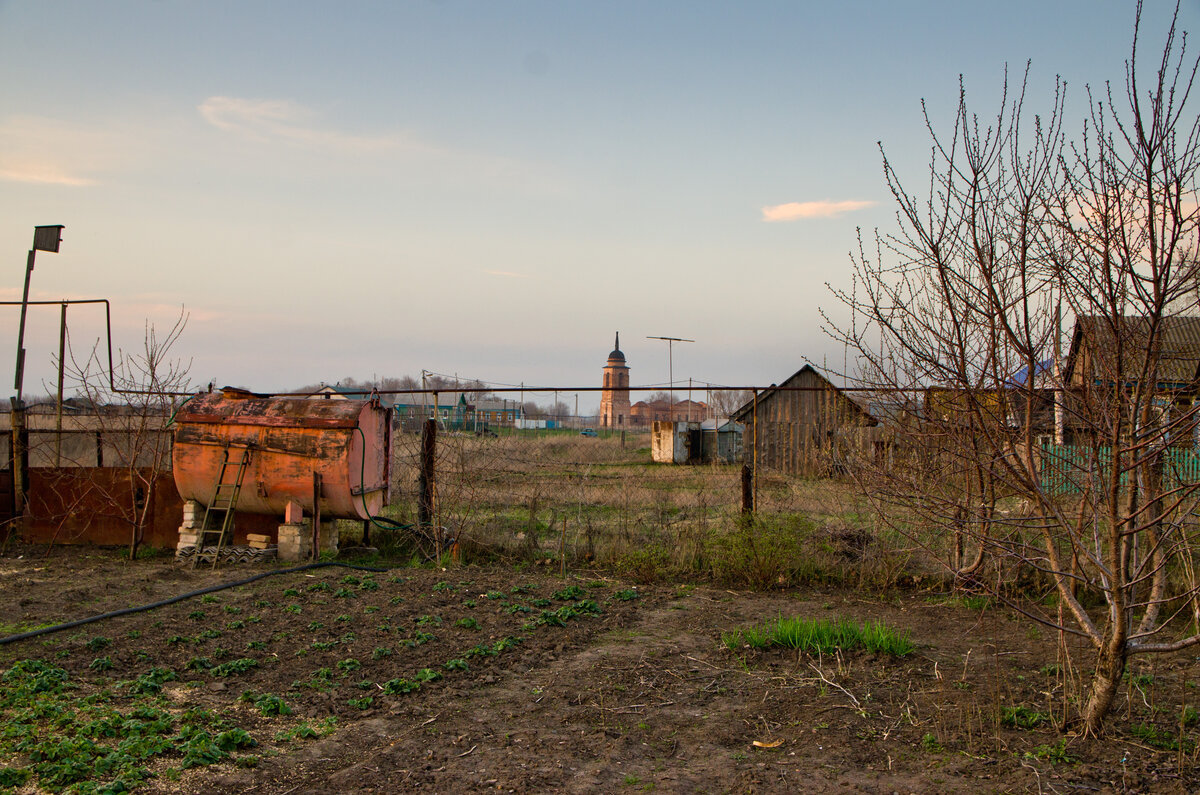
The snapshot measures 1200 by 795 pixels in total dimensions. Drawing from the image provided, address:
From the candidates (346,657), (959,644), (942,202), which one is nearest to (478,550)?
(346,657)

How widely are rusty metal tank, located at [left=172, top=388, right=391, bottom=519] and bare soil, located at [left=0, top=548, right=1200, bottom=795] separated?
5.36ft

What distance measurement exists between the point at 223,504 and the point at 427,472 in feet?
8.08

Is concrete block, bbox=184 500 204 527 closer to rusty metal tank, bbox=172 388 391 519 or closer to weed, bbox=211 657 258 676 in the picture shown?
rusty metal tank, bbox=172 388 391 519

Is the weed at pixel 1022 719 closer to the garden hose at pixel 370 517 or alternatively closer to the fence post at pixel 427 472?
the garden hose at pixel 370 517

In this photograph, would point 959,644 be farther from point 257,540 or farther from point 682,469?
point 682,469

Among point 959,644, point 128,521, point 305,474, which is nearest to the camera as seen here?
point 959,644

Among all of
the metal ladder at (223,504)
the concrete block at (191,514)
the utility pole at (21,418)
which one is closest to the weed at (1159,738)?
the metal ladder at (223,504)

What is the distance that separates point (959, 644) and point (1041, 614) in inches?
55.6

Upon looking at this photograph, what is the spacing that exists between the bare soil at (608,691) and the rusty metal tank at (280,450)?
1.63 metres

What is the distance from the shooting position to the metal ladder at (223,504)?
9711 mm

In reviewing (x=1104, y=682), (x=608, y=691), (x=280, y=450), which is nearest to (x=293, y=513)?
(x=280, y=450)

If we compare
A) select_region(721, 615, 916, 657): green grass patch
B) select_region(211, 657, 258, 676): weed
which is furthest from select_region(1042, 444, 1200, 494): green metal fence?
select_region(211, 657, 258, 676): weed

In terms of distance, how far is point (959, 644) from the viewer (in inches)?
255

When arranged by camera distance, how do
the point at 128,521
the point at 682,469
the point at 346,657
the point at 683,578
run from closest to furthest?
the point at 346,657 → the point at 683,578 → the point at 128,521 → the point at 682,469
